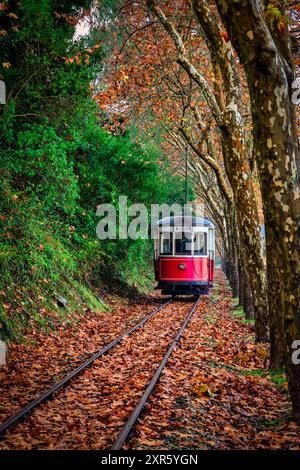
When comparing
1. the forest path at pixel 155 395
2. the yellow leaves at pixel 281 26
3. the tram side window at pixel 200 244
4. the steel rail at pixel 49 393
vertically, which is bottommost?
the forest path at pixel 155 395

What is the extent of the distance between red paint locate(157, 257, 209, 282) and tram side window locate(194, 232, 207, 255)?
0.31 metres

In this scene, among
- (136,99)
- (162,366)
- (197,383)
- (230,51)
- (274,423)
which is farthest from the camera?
(136,99)

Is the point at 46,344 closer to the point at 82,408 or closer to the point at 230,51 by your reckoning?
the point at 82,408

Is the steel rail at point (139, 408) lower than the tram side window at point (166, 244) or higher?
lower

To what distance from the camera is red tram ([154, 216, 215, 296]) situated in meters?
19.6

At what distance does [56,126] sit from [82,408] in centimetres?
893

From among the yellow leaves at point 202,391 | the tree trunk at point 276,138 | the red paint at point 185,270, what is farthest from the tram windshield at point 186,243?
the tree trunk at point 276,138

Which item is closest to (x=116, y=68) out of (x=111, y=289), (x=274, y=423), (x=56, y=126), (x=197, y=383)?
Answer: (x=56, y=126)

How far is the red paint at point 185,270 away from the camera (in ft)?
64.1

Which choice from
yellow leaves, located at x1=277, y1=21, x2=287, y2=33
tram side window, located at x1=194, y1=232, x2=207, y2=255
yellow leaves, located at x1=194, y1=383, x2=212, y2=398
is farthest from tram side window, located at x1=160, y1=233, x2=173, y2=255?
yellow leaves, located at x1=277, y1=21, x2=287, y2=33

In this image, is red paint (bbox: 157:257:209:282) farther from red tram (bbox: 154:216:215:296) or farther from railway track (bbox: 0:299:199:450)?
railway track (bbox: 0:299:199:450)

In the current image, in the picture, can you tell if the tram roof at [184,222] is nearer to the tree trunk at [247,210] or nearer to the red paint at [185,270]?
the red paint at [185,270]

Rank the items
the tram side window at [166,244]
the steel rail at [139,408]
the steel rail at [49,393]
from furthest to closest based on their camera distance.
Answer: the tram side window at [166,244], the steel rail at [49,393], the steel rail at [139,408]
